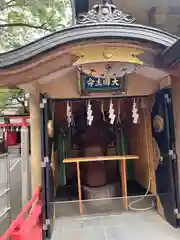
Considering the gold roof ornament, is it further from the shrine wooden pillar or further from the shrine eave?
the shrine wooden pillar

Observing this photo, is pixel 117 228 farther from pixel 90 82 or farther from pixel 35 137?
pixel 90 82

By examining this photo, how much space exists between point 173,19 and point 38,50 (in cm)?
354

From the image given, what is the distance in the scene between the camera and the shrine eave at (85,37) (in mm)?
2967

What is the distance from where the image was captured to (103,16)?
317 cm

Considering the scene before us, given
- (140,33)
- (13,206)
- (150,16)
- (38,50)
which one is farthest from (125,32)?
(13,206)

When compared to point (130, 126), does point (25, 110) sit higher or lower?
higher

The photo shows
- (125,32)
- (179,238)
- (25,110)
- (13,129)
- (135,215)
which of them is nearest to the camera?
(125,32)

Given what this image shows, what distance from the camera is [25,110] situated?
381 inches

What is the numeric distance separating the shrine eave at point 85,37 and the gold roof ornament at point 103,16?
0.62 ft

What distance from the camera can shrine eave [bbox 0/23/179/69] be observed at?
2967 millimetres

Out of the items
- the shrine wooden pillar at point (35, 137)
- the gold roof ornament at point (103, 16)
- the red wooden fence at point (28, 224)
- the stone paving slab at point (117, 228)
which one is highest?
the gold roof ornament at point (103, 16)

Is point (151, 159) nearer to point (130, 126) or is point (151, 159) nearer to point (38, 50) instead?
point (130, 126)

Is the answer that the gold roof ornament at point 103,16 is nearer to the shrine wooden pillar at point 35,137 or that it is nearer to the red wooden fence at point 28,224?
the shrine wooden pillar at point 35,137

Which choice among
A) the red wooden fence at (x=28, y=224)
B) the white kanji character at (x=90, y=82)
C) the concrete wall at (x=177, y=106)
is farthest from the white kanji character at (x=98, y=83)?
the red wooden fence at (x=28, y=224)
